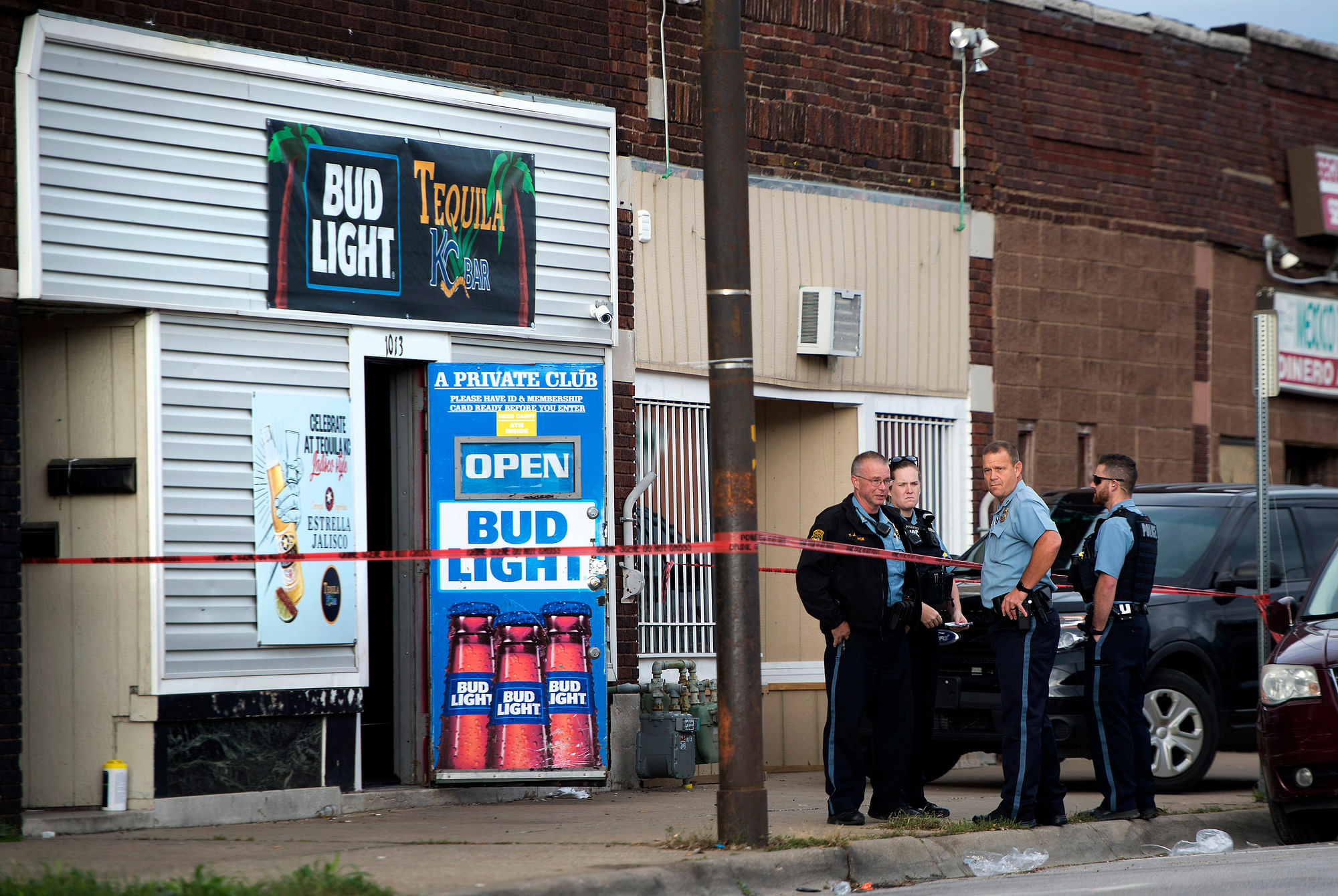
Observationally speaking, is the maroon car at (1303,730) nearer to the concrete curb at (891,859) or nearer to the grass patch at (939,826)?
the concrete curb at (891,859)

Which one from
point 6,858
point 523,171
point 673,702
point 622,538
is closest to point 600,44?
point 523,171

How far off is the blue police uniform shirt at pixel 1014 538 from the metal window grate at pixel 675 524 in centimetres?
360

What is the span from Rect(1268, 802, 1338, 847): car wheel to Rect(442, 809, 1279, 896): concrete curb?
0.32m

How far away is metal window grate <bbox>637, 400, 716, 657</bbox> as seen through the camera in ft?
41.8

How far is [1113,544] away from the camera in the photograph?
31.6 feet

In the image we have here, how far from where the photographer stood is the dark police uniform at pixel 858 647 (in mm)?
9227

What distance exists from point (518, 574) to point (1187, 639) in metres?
4.30

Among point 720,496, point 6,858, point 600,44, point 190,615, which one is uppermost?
point 600,44

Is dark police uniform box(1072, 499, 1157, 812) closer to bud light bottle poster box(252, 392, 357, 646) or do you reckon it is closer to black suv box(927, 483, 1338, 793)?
black suv box(927, 483, 1338, 793)

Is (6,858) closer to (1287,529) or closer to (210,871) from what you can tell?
(210,871)

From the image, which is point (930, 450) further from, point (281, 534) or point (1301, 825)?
point (281, 534)

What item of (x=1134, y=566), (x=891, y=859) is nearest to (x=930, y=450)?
(x=1134, y=566)

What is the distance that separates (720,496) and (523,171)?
13.5 ft

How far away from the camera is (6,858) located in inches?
320
